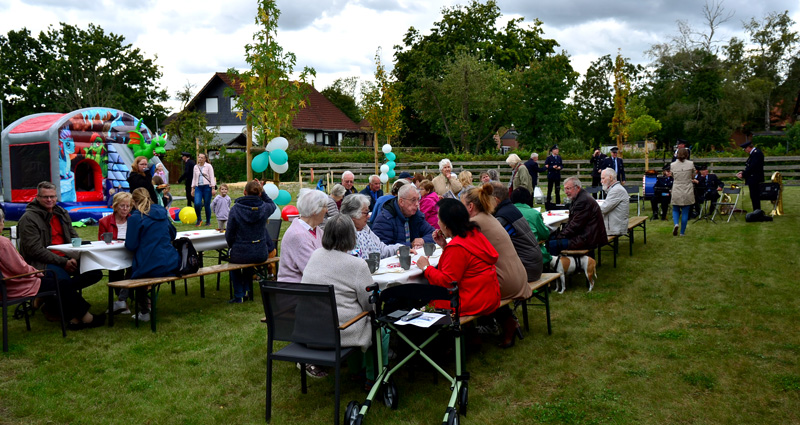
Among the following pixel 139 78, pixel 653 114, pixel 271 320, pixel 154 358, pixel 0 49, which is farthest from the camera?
pixel 653 114

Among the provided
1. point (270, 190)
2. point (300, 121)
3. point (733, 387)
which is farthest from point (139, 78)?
point (733, 387)

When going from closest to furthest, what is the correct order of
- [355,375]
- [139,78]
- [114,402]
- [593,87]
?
[114,402] < [355,375] < [139,78] < [593,87]

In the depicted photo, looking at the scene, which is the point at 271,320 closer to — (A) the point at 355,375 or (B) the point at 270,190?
(A) the point at 355,375

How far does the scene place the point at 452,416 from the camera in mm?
3441

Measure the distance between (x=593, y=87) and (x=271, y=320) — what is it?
58417mm

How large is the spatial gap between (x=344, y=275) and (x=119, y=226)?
157 inches

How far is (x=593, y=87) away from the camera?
57156mm

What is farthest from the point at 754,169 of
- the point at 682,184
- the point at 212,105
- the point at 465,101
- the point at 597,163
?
the point at 212,105

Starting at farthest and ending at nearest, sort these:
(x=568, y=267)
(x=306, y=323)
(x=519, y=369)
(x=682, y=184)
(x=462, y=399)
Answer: (x=682, y=184), (x=568, y=267), (x=519, y=369), (x=462, y=399), (x=306, y=323)

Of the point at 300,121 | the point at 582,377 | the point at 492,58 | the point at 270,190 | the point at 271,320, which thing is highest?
the point at 492,58

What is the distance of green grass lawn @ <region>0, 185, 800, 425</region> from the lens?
3.88 m

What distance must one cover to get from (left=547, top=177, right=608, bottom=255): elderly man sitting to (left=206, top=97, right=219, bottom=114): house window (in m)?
38.4

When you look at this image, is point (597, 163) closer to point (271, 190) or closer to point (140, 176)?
point (271, 190)

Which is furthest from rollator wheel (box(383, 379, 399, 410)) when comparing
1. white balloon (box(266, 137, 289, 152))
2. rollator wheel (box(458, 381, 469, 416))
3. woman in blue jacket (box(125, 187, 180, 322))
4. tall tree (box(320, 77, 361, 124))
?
tall tree (box(320, 77, 361, 124))
